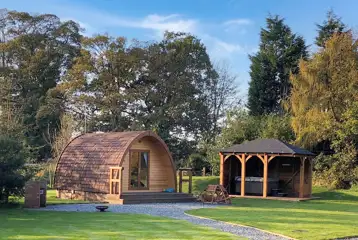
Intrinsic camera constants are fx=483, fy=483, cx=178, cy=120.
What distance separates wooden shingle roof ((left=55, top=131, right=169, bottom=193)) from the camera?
1917 centimetres

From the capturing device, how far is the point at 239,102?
4256cm

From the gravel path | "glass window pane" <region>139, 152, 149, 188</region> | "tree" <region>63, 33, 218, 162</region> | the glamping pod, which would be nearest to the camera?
the gravel path

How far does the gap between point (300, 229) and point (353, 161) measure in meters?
17.4

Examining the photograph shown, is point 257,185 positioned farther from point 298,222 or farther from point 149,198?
point 298,222

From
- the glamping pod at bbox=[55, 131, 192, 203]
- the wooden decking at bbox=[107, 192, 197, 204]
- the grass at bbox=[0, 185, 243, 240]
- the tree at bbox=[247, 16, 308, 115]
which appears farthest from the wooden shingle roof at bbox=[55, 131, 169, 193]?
the tree at bbox=[247, 16, 308, 115]

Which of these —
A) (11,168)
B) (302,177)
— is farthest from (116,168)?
(302,177)

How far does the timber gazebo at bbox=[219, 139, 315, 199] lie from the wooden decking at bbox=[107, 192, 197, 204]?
14.7ft

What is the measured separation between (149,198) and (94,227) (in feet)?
27.6

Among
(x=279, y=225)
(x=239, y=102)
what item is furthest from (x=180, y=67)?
(x=279, y=225)

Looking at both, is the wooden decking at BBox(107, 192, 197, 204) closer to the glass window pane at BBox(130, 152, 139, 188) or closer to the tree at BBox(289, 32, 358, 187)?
the glass window pane at BBox(130, 152, 139, 188)

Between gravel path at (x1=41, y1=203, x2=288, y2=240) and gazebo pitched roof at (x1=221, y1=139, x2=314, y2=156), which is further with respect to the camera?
gazebo pitched roof at (x1=221, y1=139, x2=314, y2=156)

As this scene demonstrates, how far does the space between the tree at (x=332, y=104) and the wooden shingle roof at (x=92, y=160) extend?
1162 cm

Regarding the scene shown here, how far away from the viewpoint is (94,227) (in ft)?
34.6

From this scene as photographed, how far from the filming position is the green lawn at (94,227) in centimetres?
931
